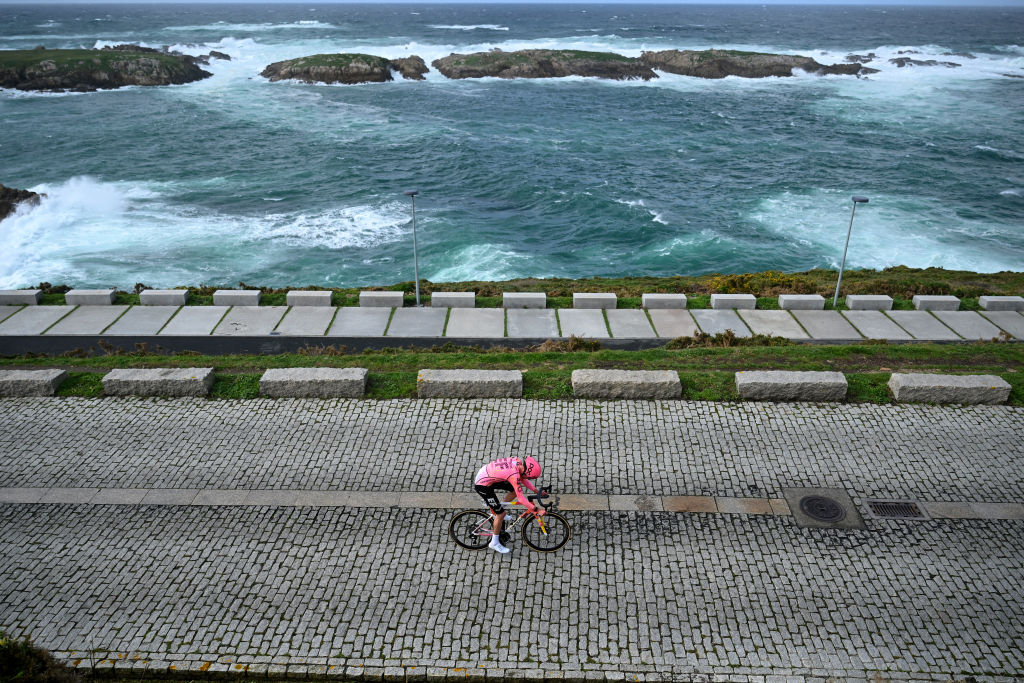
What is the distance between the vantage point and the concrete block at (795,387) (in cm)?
1495

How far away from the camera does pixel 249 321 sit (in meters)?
19.2

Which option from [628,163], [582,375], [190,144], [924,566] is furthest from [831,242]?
[190,144]

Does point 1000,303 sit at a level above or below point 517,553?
below

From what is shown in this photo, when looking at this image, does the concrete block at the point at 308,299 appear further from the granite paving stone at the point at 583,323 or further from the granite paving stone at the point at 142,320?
the granite paving stone at the point at 583,323

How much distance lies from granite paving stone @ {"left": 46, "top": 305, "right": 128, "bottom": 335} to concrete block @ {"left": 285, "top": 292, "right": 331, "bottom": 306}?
15.0 ft

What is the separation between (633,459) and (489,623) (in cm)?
450

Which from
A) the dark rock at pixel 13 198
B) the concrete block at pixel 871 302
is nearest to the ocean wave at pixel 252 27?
the dark rock at pixel 13 198

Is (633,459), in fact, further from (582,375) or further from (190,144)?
(190,144)

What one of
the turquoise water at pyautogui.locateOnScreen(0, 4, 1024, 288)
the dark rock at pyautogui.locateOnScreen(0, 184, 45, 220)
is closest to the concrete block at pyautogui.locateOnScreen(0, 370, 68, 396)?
the turquoise water at pyautogui.locateOnScreen(0, 4, 1024, 288)

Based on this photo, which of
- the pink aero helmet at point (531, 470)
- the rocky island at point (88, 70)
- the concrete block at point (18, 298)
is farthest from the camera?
the rocky island at point (88, 70)

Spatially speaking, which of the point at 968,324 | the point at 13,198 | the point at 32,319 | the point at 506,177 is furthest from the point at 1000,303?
the point at 13,198

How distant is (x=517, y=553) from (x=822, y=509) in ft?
17.2

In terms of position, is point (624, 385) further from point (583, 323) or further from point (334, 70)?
point (334, 70)

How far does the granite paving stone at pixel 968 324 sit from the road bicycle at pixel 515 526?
13622 millimetres
